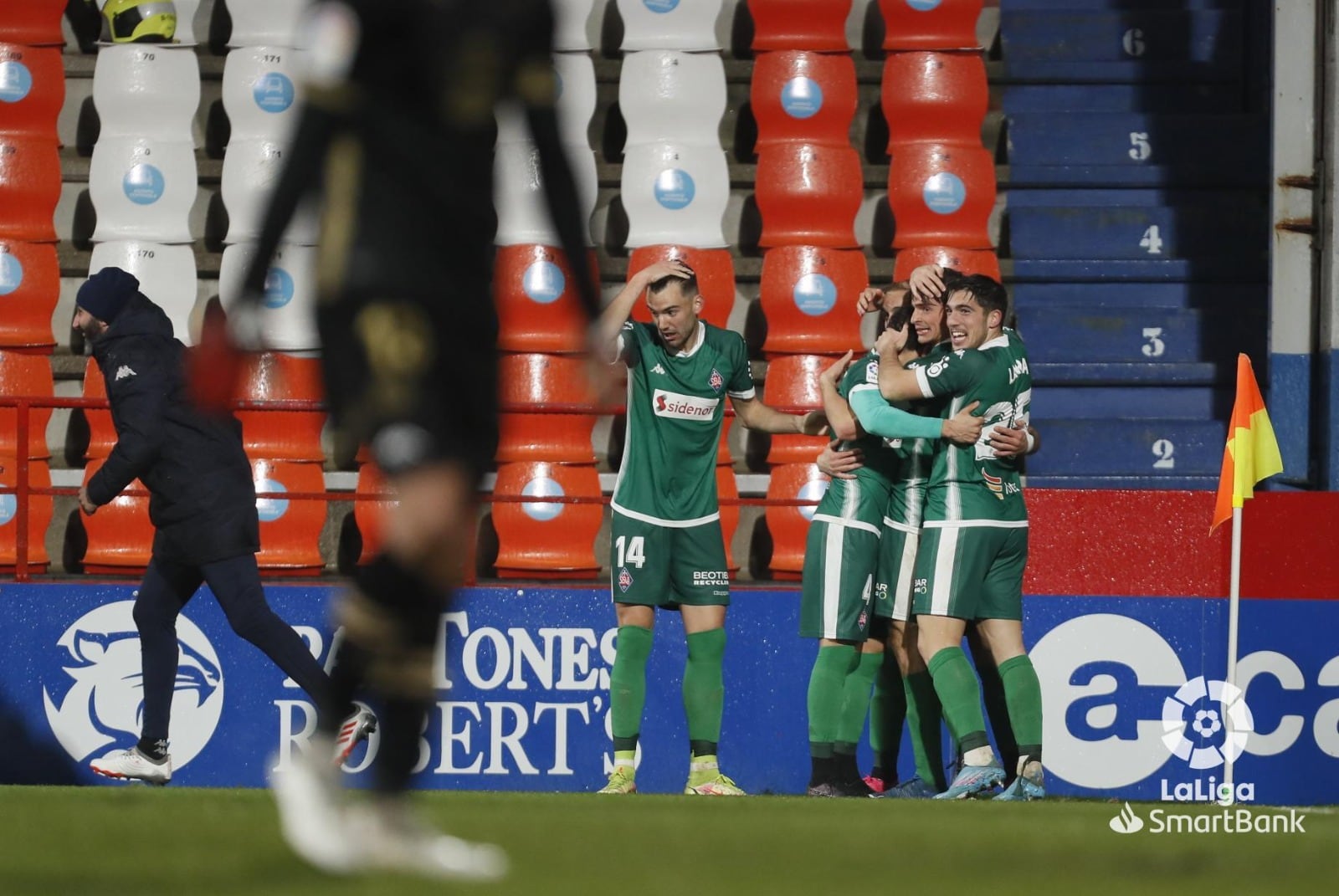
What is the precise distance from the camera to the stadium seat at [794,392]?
30.0ft

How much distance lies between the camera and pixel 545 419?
9.00m

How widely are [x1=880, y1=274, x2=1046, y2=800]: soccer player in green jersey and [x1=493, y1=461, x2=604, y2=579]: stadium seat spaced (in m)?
2.89

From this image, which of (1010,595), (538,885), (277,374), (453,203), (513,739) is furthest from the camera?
(277,374)

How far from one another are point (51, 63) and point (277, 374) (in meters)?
2.39

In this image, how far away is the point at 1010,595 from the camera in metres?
6.20

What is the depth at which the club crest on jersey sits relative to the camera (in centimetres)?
611

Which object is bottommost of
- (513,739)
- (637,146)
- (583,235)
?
(513,739)

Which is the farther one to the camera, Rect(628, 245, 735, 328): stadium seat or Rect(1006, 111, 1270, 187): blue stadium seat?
Rect(1006, 111, 1270, 187): blue stadium seat

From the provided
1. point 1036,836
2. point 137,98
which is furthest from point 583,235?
point 137,98

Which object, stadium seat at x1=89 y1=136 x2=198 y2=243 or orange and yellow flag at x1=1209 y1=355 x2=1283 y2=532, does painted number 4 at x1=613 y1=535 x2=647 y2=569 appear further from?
stadium seat at x1=89 y1=136 x2=198 y2=243

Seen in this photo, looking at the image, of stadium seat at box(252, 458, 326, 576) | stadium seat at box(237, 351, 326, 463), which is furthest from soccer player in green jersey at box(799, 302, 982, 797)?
stadium seat at box(237, 351, 326, 463)

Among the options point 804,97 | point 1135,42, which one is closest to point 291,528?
point 804,97

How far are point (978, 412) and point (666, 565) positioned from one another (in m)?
1.30

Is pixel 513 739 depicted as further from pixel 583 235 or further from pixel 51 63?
pixel 51 63
